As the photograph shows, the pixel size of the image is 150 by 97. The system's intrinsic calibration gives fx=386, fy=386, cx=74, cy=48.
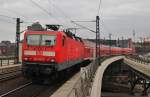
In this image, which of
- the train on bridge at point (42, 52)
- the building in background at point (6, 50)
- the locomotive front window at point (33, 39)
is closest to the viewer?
the train on bridge at point (42, 52)

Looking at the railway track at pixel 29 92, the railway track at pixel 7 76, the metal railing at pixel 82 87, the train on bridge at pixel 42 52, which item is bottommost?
the railway track at pixel 29 92

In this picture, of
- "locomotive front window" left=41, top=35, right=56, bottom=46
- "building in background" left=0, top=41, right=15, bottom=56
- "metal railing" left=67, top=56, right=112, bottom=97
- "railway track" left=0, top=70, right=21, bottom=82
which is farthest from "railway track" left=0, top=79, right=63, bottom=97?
"building in background" left=0, top=41, right=15, bottom=56

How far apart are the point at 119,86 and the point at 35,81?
4151cm

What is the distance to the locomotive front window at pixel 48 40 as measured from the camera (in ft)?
75.6

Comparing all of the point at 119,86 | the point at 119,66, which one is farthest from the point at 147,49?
the point at 119,86

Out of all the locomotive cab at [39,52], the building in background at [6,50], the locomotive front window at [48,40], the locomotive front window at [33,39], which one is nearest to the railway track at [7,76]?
the locomotive cab at [39,52]

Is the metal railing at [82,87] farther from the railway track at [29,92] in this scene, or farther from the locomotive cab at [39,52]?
the locomotive cab at [39,52]

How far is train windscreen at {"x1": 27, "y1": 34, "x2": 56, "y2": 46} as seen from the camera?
75.7 ft

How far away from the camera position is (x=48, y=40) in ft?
76.0

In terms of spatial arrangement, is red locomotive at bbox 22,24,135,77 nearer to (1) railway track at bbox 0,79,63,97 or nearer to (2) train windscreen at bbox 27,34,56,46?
(2) train windscreen at bbox 27,34,56,46

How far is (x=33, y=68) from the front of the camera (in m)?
22.5

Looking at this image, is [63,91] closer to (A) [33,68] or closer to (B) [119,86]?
(A) [33,68]

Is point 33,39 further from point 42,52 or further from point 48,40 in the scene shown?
point 42,52

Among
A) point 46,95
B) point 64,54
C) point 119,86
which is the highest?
point 64,54
